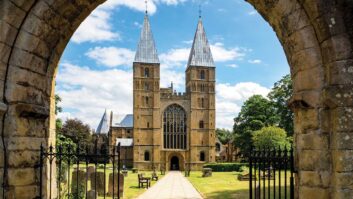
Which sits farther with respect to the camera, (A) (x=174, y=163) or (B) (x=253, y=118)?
(A) (x=174, y=163)

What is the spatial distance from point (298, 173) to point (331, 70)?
1.52 meters

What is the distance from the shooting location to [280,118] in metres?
52.9

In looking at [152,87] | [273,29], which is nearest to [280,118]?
[152,87]

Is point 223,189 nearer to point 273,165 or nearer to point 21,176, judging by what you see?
point 273,165

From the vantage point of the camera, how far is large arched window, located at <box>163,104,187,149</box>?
66.4 meters

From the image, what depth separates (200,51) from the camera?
68688mm

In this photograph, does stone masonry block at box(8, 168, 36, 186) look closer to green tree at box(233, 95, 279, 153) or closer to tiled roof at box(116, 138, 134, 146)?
green tree at box(233, 95, 279, 153)

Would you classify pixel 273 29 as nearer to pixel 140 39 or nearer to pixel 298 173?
pixel 298 173

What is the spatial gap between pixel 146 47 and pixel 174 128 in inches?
583

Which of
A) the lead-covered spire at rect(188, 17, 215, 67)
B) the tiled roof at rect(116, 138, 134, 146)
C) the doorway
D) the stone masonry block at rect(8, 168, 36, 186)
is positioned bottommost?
the doorway

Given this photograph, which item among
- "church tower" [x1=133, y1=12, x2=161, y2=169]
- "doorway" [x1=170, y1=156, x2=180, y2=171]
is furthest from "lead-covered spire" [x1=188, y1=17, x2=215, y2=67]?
"doorway" [x1=170, y1=156, x2=180, y2=171]

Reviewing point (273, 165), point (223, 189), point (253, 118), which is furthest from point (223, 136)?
point (273, 165)

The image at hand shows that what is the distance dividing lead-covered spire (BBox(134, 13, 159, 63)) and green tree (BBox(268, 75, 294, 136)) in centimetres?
2249

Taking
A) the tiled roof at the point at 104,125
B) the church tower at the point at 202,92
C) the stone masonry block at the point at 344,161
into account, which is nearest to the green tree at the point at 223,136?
the tiled roof at the point at 104,125
